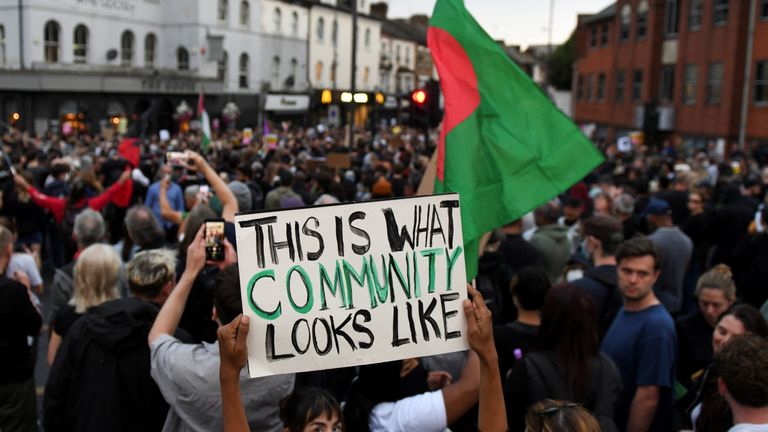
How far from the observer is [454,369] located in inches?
154

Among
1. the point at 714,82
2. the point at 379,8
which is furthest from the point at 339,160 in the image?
the point at 379,8

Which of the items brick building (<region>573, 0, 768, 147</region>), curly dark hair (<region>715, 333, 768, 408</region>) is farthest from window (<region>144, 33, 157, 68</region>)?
curly dark hair (<region>715, 333, 768, 408</region>)

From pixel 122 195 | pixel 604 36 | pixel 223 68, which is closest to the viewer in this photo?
pixel 122 195

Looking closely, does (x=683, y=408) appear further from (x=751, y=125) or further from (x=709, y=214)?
(x=751, y=125)

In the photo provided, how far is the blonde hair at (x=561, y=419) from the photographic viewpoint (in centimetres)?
250

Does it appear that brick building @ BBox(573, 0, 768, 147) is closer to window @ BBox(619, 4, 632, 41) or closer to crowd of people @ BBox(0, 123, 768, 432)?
window @ BBox(619, 4, 632, 41)

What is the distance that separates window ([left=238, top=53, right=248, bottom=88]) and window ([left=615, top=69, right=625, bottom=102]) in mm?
20318

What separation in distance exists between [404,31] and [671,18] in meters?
33.3

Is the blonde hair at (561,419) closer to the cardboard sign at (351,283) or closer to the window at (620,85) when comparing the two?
the cardboard sign at (351,283)

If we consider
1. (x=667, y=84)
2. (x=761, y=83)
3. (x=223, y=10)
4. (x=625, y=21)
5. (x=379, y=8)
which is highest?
(x=379, y=8)

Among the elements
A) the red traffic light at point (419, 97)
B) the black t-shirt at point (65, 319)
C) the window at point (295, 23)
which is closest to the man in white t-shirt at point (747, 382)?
the black t-shirt at point (65, 319)

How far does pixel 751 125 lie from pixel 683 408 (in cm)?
2748

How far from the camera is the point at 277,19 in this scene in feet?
154

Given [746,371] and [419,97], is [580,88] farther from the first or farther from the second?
[746,371]
